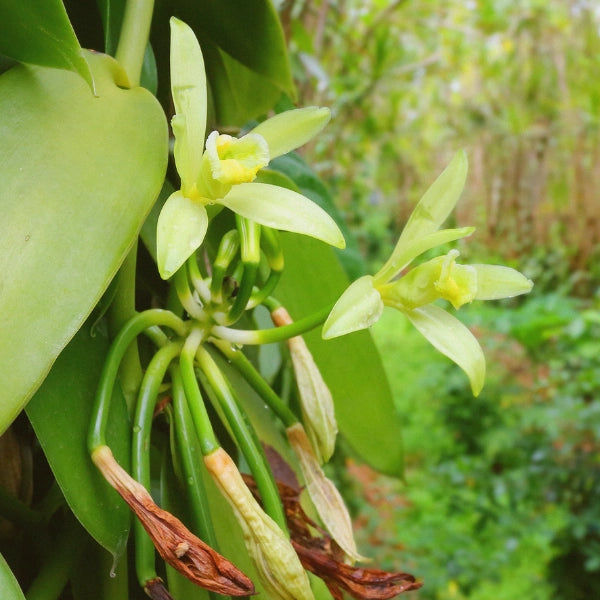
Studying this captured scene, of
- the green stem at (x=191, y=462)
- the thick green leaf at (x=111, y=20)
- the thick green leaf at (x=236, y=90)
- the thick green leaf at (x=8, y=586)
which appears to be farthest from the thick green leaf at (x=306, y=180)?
the thick green leaf at (x=8, y=586)

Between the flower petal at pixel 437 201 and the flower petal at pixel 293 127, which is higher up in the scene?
the flower petal at pixel 293 127

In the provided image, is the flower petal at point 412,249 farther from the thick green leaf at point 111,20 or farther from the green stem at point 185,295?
the thick green leaf at point 111,20

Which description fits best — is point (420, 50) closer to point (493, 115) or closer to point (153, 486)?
point (493, 115)

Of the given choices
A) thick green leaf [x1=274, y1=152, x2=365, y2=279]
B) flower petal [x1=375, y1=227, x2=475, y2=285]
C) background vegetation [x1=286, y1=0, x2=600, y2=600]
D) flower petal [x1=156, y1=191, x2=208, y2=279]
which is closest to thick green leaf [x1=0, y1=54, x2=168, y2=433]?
flower petal [x1=156, y1=191, x2=208, y2=279]

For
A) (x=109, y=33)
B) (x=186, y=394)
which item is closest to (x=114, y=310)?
(x=186, y=394)

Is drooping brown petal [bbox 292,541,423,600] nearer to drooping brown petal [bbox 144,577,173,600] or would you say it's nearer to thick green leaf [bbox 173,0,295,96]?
drooping brown petal [bbox 144,577,173,600]

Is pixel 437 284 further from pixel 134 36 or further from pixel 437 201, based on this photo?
pixel 134 36
